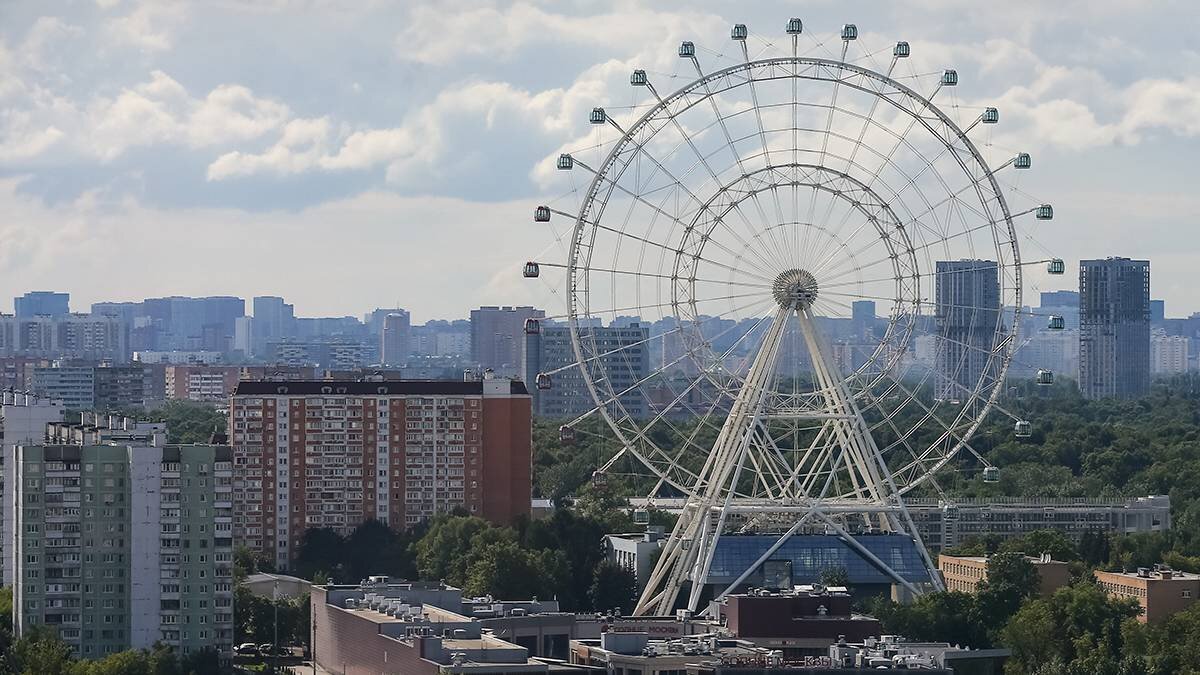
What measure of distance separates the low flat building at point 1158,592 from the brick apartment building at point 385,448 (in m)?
31.6

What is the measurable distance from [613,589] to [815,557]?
8.51 metres

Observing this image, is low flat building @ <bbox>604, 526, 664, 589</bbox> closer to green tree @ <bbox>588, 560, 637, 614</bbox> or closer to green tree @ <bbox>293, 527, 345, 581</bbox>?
green tree @ <bbox>588, 560, 637, 614</bbox>

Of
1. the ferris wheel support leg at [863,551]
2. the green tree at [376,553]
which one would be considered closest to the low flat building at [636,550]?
the green tree at [376,553]

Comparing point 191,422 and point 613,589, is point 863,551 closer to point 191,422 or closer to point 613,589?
point 613,589

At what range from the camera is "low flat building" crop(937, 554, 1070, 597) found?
82.5 meters

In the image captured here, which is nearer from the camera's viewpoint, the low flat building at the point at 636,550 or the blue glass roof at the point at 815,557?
the blue glass roof at the point at 815,557

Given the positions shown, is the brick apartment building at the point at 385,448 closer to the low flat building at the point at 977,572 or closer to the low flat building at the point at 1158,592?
the low flat building at the point at 977,572

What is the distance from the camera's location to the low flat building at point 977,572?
271 ft

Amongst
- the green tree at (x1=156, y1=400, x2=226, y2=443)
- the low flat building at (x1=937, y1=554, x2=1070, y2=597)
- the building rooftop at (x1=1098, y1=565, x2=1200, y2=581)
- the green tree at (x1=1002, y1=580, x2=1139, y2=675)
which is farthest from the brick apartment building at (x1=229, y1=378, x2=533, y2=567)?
the green tree at (x1=1002, y1=580, x2=1139, y2=675)

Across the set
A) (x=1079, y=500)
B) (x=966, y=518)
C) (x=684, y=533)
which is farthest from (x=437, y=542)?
(x=1079, y=500)

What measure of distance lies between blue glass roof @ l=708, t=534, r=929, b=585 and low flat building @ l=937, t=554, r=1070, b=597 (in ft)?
7.08

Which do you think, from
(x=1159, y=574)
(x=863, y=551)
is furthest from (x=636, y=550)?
(x=1159, y=574)

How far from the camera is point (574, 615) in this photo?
68.5 metres

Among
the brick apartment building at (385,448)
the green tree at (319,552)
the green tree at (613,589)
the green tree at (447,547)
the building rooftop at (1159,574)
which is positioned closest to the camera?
the building rooftop at (1159,574)
